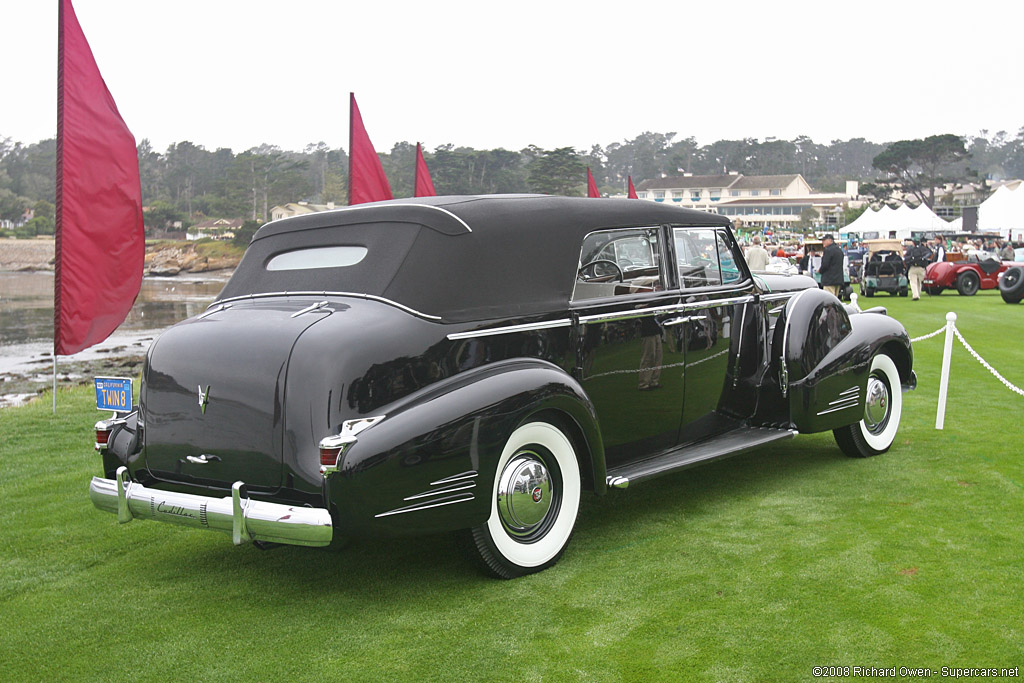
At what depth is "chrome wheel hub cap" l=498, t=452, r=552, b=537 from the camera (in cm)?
436

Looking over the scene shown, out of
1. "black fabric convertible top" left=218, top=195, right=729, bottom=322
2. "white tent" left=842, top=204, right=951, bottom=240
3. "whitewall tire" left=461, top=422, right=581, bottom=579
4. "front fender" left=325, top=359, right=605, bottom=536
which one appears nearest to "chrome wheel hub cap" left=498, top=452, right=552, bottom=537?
"whitewall tire" left=461, top=422, right=581, bottom=579

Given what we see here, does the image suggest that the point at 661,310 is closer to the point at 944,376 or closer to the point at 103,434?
the point at 103,434

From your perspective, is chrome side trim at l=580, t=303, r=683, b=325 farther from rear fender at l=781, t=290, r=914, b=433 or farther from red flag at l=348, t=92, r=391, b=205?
red flag at l=348, t=92, r=391, b=205

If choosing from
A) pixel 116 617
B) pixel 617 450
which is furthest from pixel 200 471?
pixel 617 450

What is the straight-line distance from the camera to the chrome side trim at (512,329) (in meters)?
4.37

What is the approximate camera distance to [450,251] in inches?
179

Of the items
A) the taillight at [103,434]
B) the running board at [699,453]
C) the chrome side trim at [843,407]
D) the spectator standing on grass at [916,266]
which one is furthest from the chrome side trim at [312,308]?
the spectator standing on grass at [916,266]

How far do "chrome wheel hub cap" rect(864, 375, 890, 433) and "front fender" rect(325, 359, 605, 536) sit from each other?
11.0ft

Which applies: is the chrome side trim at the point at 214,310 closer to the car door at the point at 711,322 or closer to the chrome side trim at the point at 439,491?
the chrome side trim at the point at 439,491

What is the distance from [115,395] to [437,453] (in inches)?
80.1

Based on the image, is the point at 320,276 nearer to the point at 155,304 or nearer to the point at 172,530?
the point at 172,530

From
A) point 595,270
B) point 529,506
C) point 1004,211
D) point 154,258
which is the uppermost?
point 1004,211

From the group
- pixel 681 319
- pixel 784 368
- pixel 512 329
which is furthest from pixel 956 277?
pixel 512 329

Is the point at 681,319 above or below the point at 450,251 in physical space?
below
